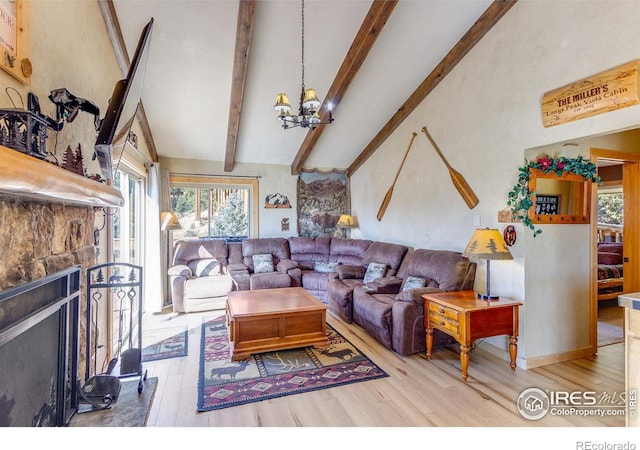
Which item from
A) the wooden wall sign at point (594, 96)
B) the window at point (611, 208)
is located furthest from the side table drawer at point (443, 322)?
the window at point (611, 208)

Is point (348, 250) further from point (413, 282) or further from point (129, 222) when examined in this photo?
point (129, 222)

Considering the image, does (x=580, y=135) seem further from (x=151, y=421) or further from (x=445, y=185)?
(x=151, y=421)

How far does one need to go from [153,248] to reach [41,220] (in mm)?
3327

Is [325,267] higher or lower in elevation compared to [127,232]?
lower

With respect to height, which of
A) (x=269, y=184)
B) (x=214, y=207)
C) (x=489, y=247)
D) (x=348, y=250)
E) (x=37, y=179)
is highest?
(x=269, y=184)

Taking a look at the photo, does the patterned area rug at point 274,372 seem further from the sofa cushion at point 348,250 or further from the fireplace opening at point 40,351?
the sofa cushion at point 348,250

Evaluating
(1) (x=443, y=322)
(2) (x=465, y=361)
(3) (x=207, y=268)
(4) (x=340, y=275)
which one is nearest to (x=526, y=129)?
(1) (x=443, y=322)

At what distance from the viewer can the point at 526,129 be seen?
9.42ft

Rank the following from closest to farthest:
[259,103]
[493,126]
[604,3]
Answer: [604,3]
[493,126]
[259,103]

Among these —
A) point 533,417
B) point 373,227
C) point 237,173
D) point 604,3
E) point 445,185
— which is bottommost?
point 533,417

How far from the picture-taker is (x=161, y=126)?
4719 mm

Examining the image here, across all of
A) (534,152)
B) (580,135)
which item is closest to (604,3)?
(580,135)

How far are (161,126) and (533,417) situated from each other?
535 cm

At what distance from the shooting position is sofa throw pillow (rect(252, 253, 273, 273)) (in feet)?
17.4
